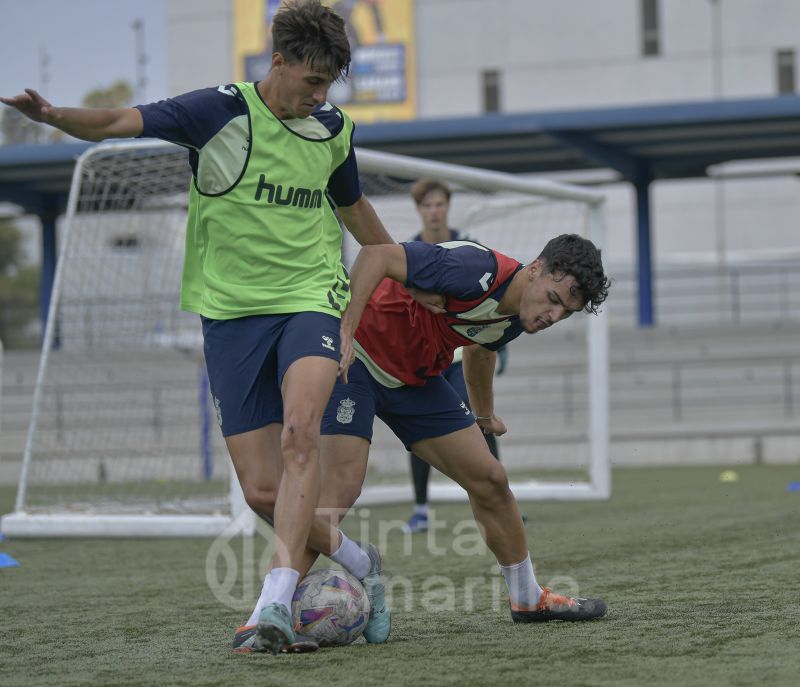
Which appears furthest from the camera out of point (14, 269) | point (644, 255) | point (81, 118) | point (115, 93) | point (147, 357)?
point (115, 93)

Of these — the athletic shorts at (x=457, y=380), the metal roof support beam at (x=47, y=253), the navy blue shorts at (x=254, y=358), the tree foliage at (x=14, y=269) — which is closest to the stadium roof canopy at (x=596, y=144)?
the metal roof support beam at (x=47, y=253)

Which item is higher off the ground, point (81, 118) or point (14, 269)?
point (14, 269)

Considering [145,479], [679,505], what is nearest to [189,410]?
[145,479]

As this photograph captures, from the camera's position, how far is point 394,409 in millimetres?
4543

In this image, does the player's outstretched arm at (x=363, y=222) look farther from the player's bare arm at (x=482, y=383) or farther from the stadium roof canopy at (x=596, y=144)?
the stadium roof canopy at (x=596, y=144)

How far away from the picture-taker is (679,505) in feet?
33.1

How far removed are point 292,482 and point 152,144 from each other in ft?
17.0

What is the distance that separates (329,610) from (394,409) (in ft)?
2.48

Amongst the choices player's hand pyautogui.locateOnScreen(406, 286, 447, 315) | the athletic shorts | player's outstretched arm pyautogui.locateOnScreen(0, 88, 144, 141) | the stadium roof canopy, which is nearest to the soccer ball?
player's hand pyautogui.locateOnScreen(406, 286, 447, 315)

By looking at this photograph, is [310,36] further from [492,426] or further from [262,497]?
[492,426]

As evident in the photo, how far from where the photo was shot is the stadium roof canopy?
18641mm

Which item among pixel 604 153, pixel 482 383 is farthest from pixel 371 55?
pixel 482 383

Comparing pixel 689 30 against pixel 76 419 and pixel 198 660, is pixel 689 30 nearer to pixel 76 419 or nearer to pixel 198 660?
pixel 76 419

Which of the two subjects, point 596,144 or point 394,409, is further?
point 596,144
